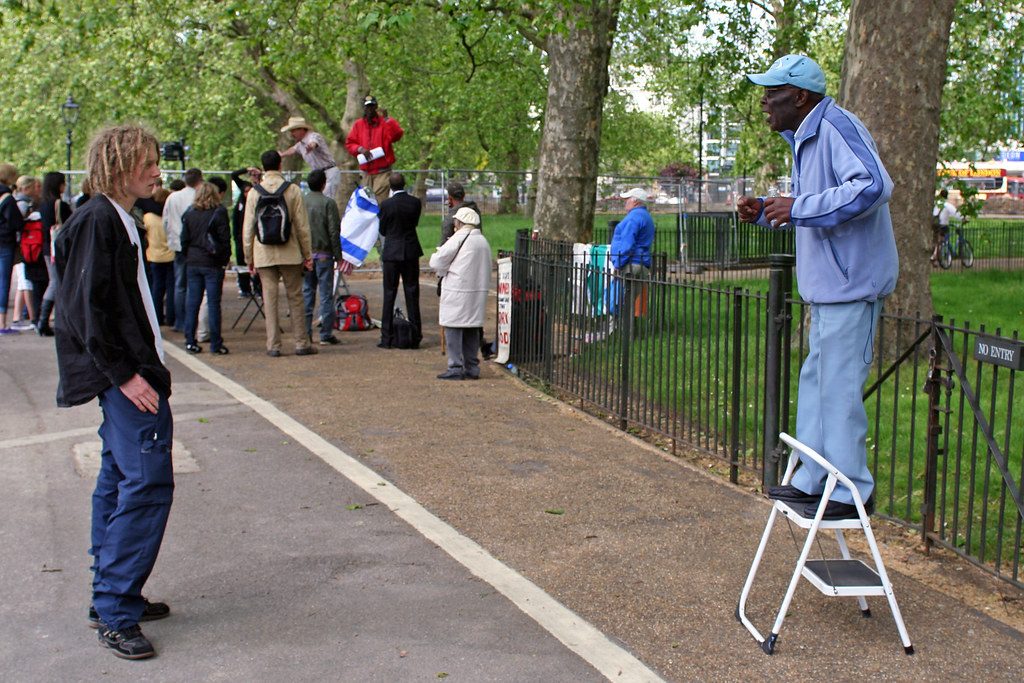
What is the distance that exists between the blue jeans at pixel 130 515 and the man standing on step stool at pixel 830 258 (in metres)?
2.49

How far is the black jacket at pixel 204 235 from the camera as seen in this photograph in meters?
11.9

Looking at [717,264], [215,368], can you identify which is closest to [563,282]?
[215,368]

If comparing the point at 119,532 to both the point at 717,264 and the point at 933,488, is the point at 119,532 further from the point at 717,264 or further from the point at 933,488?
the point at 717,264

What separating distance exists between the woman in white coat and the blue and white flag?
12.8ft

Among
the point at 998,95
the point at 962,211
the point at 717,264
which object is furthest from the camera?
the point at 717,264

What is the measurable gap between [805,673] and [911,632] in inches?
26.6

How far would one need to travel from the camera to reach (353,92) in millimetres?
31906

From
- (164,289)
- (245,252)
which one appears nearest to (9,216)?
(164,289)

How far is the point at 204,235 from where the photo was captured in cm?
1189

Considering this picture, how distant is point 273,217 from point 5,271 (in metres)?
4.08

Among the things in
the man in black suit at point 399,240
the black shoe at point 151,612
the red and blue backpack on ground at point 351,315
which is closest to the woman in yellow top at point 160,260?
the red and blue backpack on ground at point 351,315

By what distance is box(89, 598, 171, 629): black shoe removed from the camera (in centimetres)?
450

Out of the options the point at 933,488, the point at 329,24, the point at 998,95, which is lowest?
the point at 933,488

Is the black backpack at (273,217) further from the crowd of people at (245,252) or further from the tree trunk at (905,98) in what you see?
the tree trunk at (905,98)
